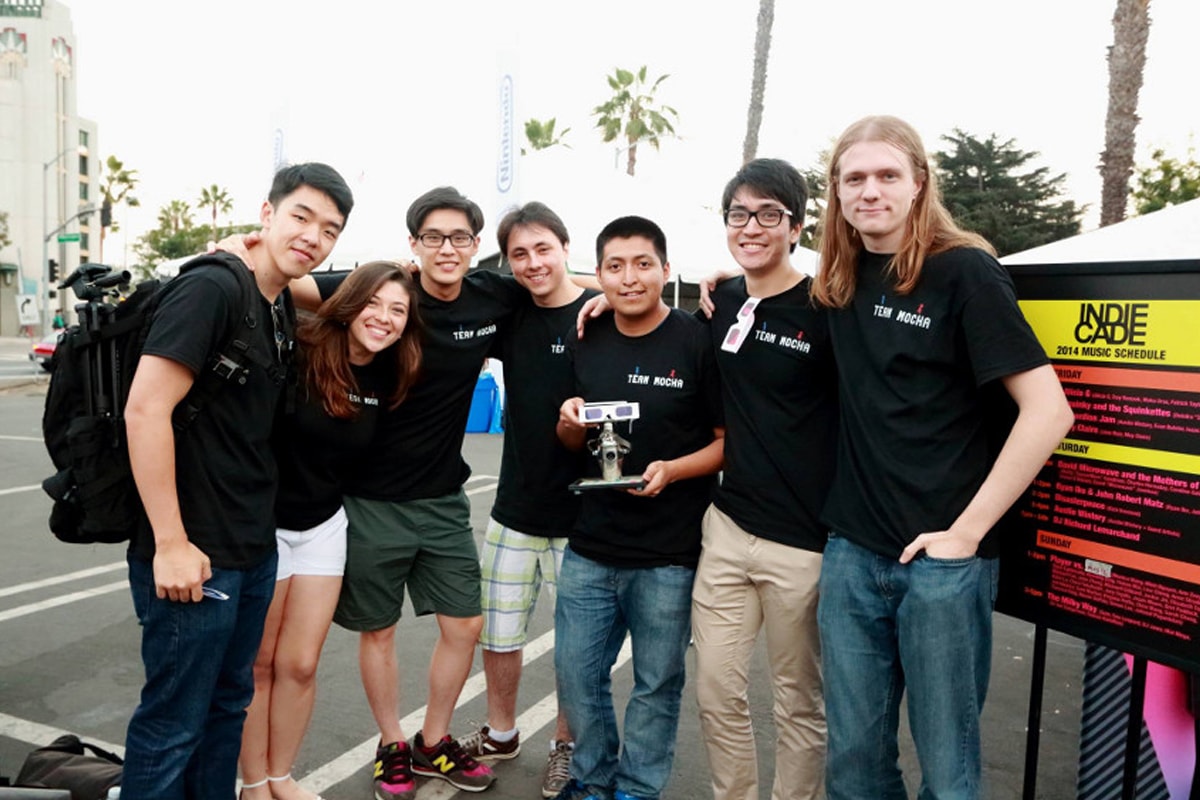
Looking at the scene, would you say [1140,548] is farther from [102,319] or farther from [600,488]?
[102,319]

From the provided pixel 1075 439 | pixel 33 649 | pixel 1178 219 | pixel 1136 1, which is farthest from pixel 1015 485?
pixel 1136 1

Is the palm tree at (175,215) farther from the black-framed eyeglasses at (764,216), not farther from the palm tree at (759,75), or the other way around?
the black-framed eyeglasses at (764,216)

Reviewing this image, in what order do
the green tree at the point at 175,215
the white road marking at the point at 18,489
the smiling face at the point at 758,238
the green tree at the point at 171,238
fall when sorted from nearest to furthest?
the smiling face at the point at 758,238 < the white road marking at the point at 18,489 < the green tree at the point at 171,238 < the green tree at the point at 175,215

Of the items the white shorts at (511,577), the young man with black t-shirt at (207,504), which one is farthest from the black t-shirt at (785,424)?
the young man with black t-shirt at (207,504)

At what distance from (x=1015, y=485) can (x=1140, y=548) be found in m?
0.37

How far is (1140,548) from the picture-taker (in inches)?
83.9

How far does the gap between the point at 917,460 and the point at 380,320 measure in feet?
5.99

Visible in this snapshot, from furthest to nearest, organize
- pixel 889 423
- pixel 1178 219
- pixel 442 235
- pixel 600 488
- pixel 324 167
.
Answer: pixel 1178 219
pixel 442 235
pixel 600 488
pixel 324 167
pixel 889 423

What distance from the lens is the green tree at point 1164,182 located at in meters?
26.1

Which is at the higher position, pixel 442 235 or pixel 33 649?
pixel 442 235

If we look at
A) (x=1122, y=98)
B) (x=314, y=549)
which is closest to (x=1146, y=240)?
(x=314, y=549)

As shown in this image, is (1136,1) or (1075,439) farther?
(1136,1)

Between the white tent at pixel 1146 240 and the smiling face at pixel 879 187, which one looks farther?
the white tent at pixel 1146 240

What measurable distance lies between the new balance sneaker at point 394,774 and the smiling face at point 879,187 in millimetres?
2548
